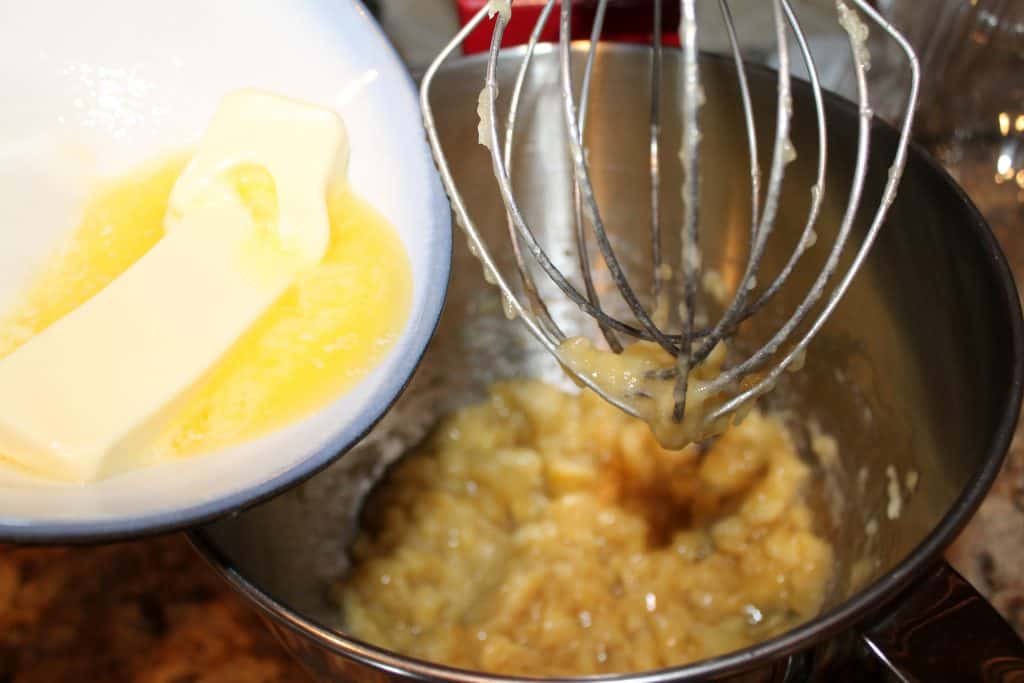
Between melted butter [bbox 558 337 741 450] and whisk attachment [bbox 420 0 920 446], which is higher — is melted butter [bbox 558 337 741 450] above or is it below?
below

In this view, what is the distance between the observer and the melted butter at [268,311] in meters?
0.49

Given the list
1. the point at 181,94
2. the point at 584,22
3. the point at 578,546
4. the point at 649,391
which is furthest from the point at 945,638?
the point at 584,22

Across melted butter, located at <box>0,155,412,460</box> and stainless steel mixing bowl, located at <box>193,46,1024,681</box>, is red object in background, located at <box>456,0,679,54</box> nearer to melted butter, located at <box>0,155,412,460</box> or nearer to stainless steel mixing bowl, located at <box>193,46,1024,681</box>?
stainless steel mixing bowl, located at <box>193,46,1024,681</box>

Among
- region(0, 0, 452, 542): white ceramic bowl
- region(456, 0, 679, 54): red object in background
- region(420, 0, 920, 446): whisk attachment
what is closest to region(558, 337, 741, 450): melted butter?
region(420, 0, 920, 446): whisk attachment

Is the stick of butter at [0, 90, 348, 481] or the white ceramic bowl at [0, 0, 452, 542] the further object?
the white ceramic bowl at [0, 0, 452, 542]

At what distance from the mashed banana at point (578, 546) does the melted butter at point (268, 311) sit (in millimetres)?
303

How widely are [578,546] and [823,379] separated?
10.4 inches

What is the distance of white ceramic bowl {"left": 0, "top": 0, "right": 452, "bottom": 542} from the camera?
56 centimetres

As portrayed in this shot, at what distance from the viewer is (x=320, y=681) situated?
1.81ft

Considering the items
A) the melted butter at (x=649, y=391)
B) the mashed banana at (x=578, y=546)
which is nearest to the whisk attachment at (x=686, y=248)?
the melted butter at (x=649, y=391)

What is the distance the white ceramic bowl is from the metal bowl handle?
28 centimetres

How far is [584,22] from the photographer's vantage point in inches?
37.8

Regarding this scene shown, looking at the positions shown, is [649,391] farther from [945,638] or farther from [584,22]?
[584,22]

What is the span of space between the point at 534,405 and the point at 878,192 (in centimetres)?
38
